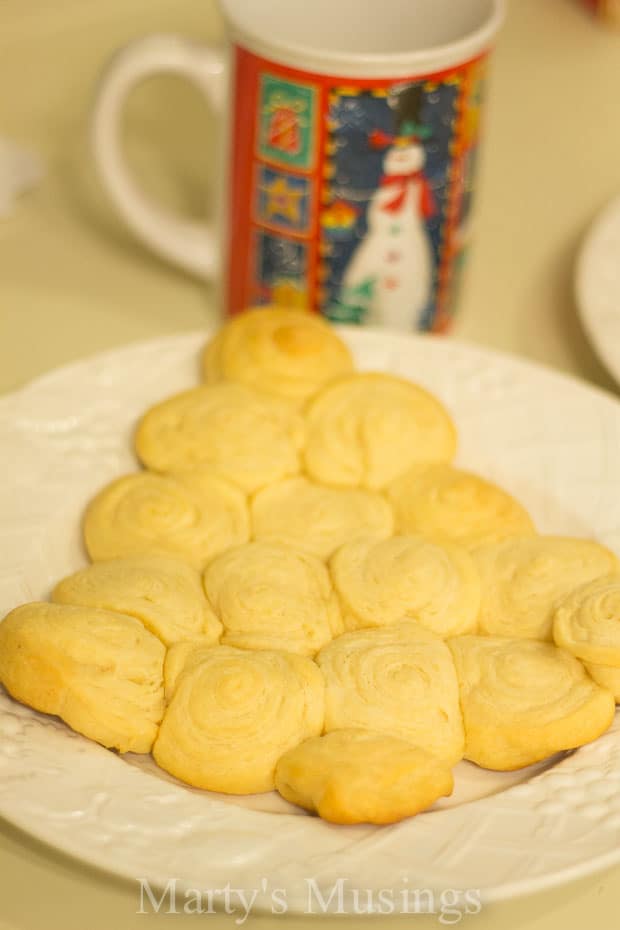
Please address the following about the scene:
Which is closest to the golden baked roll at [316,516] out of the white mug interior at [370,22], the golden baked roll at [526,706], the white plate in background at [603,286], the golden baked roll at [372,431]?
the golden baked roll at [372,431]

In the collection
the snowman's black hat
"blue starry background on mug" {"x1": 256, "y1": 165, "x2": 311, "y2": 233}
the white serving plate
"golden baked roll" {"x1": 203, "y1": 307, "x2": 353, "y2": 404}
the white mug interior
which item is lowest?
the white serving plate

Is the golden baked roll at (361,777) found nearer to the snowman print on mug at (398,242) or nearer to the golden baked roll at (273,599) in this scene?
the golden baked roll at (273,599)

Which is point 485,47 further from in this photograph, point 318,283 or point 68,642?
point 68,642

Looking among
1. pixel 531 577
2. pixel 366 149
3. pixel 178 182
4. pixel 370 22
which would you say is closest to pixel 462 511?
pixel 531 577

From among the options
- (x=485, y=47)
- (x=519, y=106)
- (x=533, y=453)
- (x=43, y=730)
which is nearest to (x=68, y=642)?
(x=43, y=730)

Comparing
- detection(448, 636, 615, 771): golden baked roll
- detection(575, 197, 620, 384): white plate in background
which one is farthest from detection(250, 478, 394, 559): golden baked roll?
Result: detection(575, 197, 620, 384): white plate in background

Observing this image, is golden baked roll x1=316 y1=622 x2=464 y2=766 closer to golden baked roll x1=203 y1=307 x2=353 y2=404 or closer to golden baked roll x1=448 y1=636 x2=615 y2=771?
golden baked roll x1=448 y1=636 x2=615 y2=771
